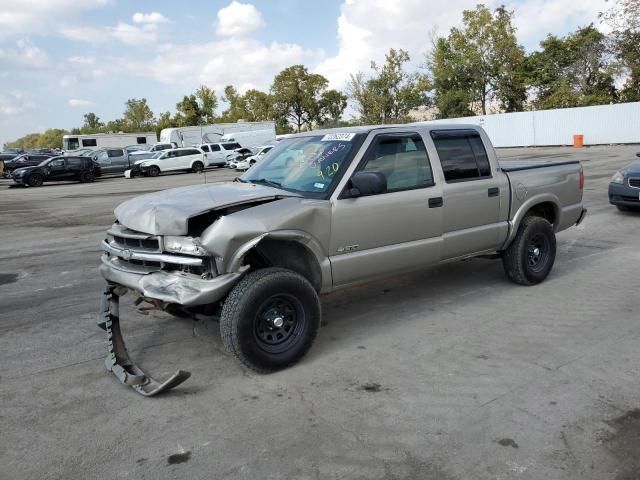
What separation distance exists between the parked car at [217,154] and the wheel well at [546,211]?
104ft

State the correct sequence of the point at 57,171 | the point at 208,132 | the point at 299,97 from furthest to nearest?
1. the point at 299,97
2. the point at 208,132
3. the point at 57,171

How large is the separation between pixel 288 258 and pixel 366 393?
1251 mm

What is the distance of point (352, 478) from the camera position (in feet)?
9.31

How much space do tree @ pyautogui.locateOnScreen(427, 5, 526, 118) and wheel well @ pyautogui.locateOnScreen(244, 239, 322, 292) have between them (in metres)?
51.5

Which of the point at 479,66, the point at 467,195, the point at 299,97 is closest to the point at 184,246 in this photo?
the point at 467,195

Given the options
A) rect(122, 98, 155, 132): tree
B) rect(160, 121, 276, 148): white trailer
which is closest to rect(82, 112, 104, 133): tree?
rect(122, 98, 155, 132): tree

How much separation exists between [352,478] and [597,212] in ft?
31.6

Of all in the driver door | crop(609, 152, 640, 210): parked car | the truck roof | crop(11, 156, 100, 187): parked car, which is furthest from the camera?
crop(11, 156, 100, 187): parked car

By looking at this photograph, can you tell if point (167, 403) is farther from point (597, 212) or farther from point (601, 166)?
point (601, 166)

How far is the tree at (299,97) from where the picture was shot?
65.6 m

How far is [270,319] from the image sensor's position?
4070 millimetres

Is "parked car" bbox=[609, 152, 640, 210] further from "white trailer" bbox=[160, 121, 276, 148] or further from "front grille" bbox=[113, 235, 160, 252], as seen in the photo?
"white trailer" bbox=[160, 121, 276, 148]

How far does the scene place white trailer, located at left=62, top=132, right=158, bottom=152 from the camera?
5234 centimetres

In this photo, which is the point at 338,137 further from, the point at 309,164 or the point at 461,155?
the point at 461,155
